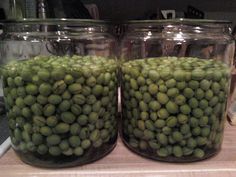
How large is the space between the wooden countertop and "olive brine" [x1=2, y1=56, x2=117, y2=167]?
1 centimetres

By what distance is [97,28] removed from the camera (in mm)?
466

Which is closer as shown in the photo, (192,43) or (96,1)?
(192,43)

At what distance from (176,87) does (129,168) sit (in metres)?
0.14

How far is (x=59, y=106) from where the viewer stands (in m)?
0.41

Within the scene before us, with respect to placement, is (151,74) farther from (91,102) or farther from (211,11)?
(211,11)

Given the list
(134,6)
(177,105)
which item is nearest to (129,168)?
(177,105)

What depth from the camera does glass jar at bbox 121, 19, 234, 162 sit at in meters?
0.43

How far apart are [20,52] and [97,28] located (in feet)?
0.40

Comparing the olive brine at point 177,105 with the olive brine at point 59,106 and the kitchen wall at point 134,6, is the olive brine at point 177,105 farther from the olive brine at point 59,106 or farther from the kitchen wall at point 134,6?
the kitchen wall at point 134,6

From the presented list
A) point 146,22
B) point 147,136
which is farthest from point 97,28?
point 147,136

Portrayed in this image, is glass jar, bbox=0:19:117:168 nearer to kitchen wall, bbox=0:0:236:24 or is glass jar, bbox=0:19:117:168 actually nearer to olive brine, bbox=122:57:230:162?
olive brine, bbox=122:57:230:162

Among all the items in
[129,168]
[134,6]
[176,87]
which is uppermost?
[134,6]

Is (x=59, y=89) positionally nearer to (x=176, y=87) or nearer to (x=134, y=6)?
(x=176, y=87)

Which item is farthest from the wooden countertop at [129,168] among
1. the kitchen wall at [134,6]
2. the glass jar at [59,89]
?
the kitchen wall at [134,6]
